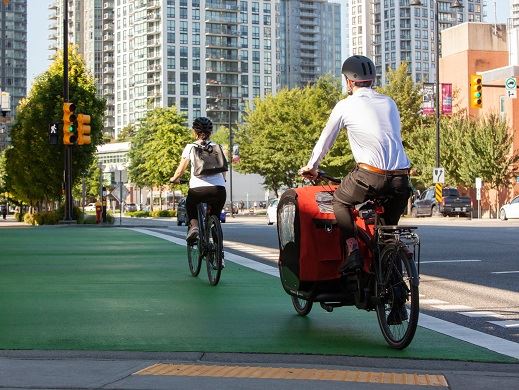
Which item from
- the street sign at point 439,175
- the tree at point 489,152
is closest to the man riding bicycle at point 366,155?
the street sign at point 439,175

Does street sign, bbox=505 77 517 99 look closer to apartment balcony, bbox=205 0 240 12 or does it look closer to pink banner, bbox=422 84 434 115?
pink banner, bbox=422 84 434 115

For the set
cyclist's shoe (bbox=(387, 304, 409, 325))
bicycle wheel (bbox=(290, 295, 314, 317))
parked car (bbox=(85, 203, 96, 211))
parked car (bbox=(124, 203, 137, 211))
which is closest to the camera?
cyclist's shoe (bbox=(387, 304, 409, 325))

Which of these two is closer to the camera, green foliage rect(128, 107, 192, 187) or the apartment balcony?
green foliage rect(128, 107, 192, 187)

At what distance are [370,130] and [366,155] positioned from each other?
19cm

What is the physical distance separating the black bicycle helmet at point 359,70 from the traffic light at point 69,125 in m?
24.9

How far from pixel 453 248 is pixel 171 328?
13810 millimetres

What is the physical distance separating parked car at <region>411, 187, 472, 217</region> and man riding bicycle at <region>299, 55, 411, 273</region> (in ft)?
177

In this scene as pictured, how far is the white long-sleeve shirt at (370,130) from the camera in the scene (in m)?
7.14

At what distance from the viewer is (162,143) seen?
339 feet

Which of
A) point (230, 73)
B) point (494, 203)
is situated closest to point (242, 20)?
point (230, 73)

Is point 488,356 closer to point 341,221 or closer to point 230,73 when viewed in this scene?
point 341,221

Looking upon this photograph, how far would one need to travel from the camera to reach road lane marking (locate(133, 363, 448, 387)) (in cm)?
561

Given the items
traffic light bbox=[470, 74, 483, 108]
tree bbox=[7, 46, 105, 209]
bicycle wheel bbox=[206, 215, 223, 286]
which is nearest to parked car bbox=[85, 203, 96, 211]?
tree bbox=[7, 46, 105, 209]

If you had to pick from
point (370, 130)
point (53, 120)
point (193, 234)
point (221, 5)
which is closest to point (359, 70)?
point (370, 130)
